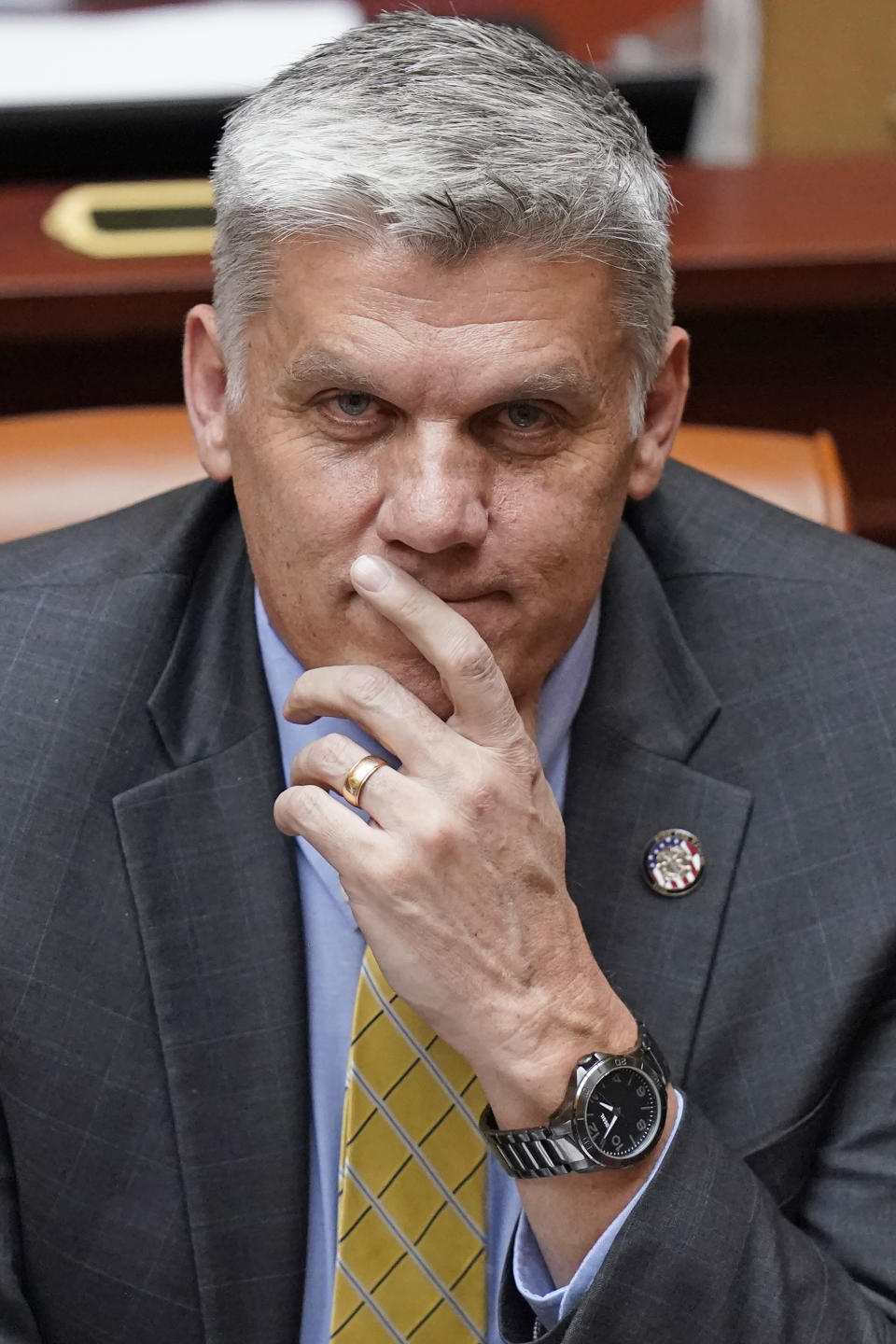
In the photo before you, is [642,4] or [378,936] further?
[642,4]

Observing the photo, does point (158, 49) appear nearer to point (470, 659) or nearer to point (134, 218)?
point (134, 218)

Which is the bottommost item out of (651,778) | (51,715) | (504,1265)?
(504,1265)

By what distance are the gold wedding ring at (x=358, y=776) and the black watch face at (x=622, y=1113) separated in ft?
0.93

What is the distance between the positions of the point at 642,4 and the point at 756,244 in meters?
2.59

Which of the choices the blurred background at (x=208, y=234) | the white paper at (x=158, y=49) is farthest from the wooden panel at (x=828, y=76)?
the white paper at (x=158, y=49)

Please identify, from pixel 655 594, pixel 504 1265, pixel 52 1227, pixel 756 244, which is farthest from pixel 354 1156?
pixel 756 244

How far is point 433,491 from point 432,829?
0.25m

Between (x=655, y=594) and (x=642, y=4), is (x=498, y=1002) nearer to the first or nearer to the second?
(x=655, y=594)

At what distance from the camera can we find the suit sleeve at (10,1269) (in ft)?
4.41

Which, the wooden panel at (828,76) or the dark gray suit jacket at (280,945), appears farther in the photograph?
the wooden panel at (828,76)

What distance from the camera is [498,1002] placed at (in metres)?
1.28

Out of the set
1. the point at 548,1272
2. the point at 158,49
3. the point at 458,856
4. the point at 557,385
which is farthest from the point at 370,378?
the point at 158,49

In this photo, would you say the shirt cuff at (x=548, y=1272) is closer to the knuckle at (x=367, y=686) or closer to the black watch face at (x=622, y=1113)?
the black watch face at (x=622, y=1113)

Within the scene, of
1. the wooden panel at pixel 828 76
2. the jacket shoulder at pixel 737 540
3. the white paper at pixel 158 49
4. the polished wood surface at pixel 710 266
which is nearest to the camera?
the jacket shoulder at pixel 737 540
